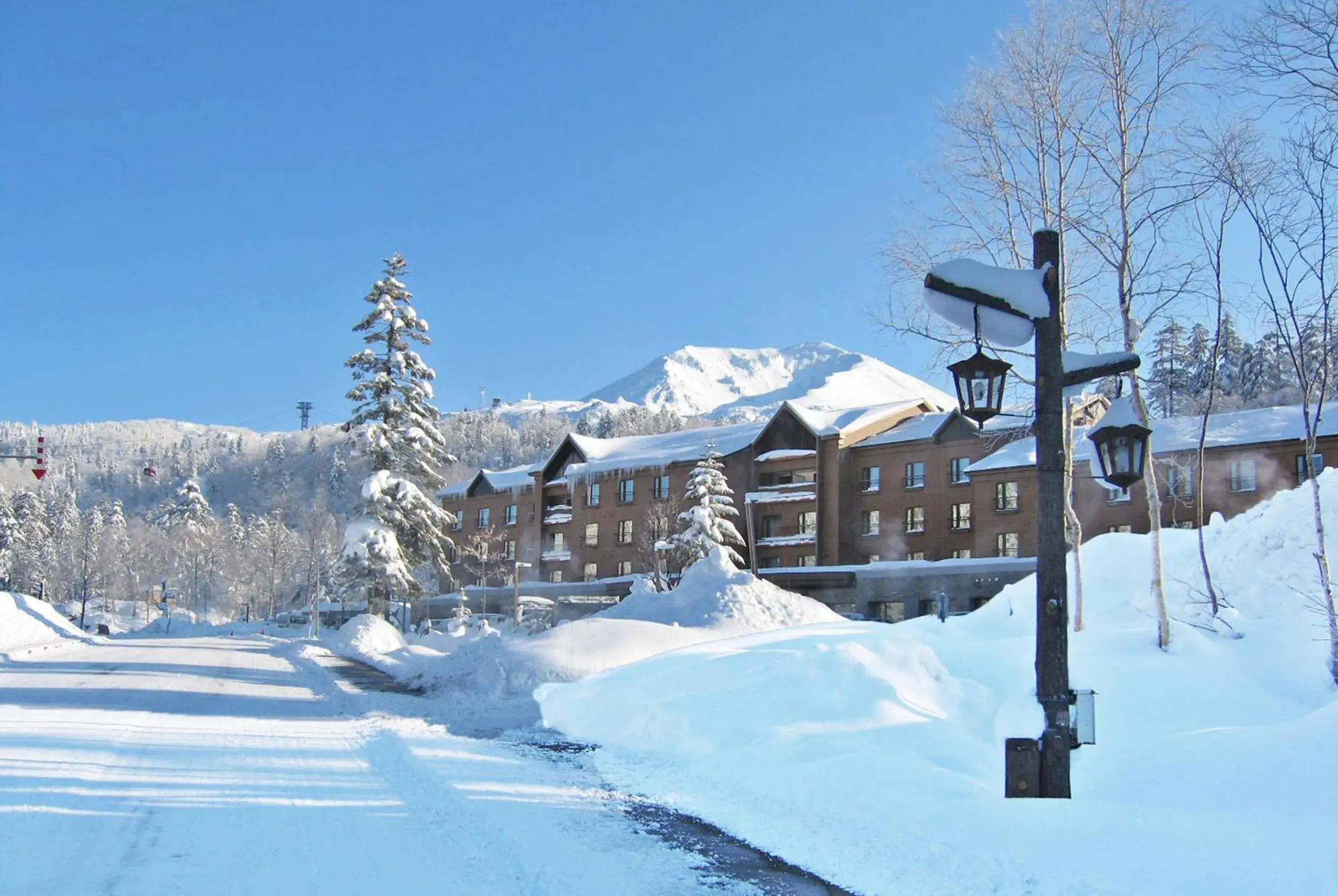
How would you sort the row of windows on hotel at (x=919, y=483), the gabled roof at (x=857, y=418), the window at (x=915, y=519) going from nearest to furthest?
the row of windows on hotel at (x=919, y=483) → the window at (x=915, y=519) → the gabled roof at (x=857, y=418)

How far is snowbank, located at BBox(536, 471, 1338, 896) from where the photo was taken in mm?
6879

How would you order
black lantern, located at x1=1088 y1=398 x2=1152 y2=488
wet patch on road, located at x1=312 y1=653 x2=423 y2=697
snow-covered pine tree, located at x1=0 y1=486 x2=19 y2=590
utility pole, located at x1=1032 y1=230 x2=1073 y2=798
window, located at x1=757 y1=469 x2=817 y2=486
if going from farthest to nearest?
1. snow-covered pine tree, located at x1=0 y1=486 x2=19 y2=590
2. window, located at x1=757 y1=469 x2=817 y2=486
3. wet patch on road, located at x1=312 y1=653 x2=423 y2=697
4. black lantern, located at x1=1088 y1=398 x2=1152 y2=488
5. utility pole, located at x1=1032 y1=230 x2=1073 y2=798

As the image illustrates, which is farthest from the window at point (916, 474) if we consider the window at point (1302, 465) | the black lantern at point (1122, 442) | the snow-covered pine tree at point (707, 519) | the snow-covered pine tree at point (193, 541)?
the snow-covered pine tree at point (193, 541)

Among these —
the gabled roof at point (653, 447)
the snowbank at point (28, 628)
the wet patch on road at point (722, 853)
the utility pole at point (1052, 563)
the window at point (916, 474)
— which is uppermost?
the gabled roof at point (653, 447)

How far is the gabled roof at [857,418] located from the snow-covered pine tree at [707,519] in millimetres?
5601

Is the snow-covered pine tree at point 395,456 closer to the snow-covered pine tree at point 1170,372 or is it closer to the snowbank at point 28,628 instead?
the snowbank at point 28,628

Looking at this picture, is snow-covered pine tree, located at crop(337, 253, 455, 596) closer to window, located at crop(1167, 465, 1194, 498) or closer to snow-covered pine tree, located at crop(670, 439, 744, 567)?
snow-covered pine tree, located at crop(670, 439, 744, 567)

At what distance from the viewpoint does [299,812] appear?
8.38 m

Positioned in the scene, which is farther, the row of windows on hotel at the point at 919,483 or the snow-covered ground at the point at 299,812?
the row of windows on hotel at the point at 919,483

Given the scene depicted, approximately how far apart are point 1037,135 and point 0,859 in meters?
18.6

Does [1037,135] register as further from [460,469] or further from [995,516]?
[460,469]

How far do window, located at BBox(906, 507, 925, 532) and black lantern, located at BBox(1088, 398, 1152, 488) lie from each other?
42948 millimetres

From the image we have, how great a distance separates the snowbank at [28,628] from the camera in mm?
34344

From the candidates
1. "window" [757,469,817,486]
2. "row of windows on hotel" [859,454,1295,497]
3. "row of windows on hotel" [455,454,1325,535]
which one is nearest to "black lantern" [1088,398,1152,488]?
"row of windows on hotel" [455,454,1325,535]
